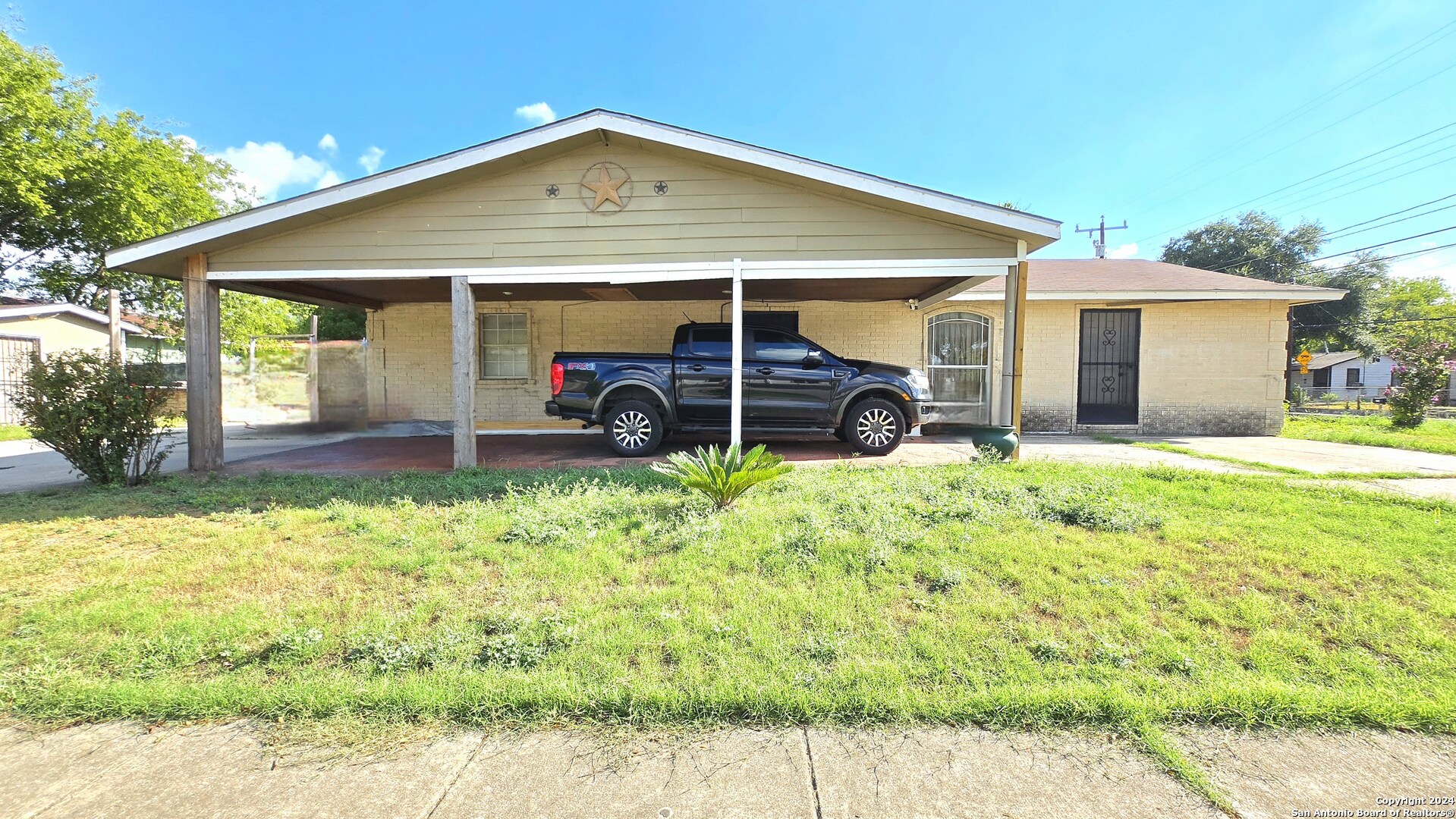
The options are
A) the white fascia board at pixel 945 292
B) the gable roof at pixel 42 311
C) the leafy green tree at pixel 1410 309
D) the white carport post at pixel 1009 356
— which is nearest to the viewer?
the white carport post at pixel 1009 356

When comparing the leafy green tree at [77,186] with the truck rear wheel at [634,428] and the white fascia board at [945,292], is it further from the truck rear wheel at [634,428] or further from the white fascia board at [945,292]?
the white fascia board at [945,292]

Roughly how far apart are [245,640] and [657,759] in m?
2.42

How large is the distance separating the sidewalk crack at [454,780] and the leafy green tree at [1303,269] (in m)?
42.2

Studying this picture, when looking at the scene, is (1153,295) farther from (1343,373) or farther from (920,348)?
(1343,373)

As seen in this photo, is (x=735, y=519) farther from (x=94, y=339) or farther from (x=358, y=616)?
(x=94, y=339)

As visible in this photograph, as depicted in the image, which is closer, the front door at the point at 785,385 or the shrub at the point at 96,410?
the shrub at the point at 96,410

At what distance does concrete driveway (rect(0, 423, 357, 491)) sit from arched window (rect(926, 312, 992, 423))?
11869mm

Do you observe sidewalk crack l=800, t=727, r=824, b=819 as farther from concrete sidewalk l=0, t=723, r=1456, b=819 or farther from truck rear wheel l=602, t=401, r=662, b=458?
truck rear wheel l=602, t=401, r=662, b=458

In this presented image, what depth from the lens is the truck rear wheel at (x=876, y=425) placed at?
7.93 metres

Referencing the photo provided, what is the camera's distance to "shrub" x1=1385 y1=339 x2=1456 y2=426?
41.2 feet

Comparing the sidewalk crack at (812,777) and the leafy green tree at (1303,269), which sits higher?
the leafy green tree at (1303,269)

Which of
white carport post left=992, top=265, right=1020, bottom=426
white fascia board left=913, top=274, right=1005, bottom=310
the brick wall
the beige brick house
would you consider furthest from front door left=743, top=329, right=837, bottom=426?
the brick wall

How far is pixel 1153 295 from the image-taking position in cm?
1066

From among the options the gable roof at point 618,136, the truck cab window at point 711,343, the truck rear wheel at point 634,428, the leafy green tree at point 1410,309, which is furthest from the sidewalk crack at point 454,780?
the leafy green tree at point 1410,309
